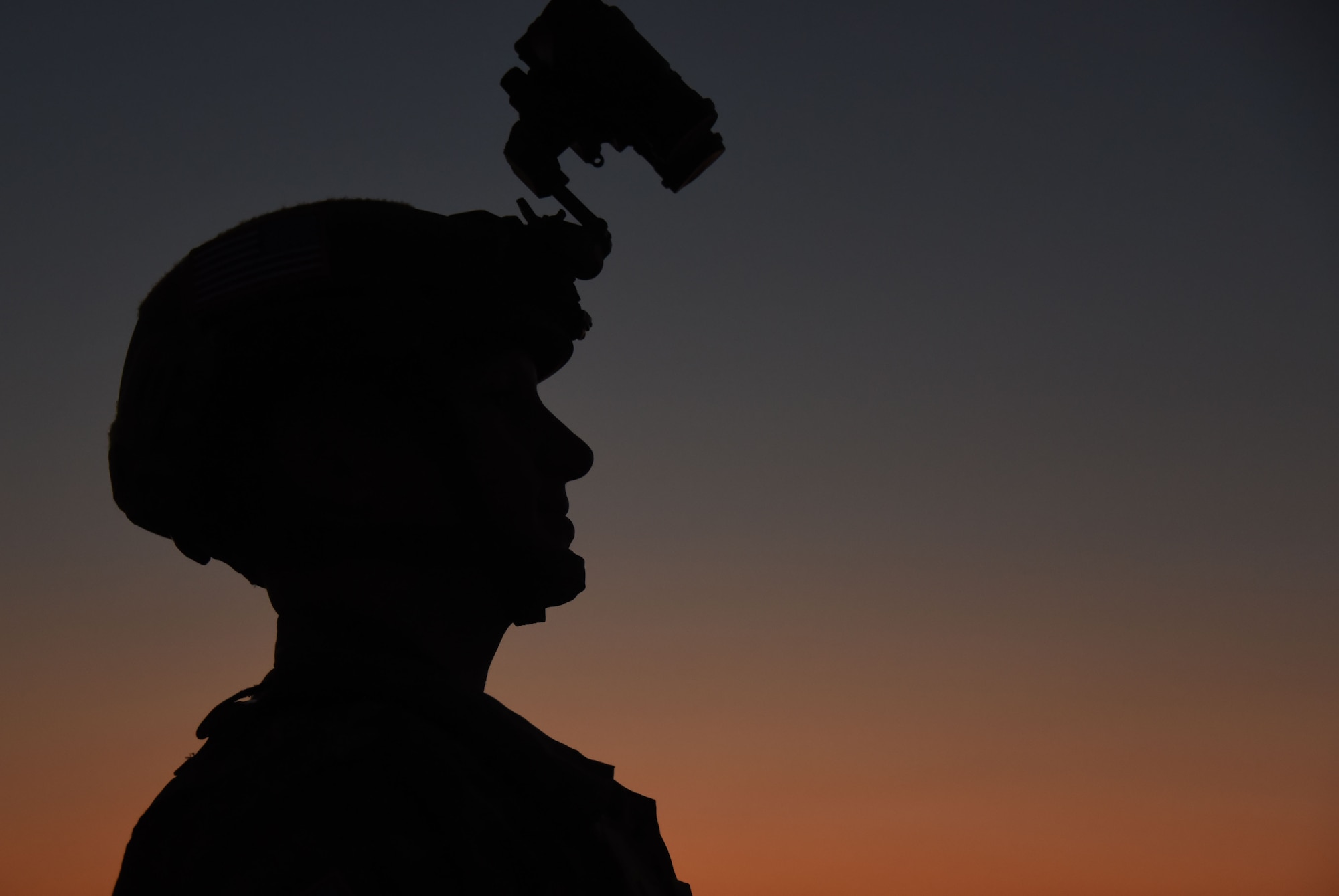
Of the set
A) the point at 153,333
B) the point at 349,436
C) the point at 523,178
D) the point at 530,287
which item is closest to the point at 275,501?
the point at 349,436

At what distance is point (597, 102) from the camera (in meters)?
4.20

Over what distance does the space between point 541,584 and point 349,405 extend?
0.90 meters

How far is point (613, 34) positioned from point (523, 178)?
25.2 inches

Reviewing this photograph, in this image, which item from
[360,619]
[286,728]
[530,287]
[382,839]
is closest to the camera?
[382,839]

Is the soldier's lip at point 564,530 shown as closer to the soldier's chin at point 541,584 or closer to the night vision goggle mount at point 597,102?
the soldier's chin at point 541,584

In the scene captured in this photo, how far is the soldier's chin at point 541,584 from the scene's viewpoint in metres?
4.16

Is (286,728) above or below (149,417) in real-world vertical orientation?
below

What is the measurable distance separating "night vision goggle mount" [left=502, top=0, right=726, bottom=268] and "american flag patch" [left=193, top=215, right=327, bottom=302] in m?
0.77

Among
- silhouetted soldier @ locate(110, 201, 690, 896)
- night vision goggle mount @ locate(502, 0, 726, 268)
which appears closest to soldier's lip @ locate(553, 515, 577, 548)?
silhouetted soldier @ locate(110, 201, 690, 896)

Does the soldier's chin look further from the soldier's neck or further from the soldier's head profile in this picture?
the soldier's neck

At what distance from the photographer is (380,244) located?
4098 mm

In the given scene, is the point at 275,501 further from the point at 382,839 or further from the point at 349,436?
the point at 382,839

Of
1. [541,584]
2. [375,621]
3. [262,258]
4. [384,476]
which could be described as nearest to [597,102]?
[262,258]

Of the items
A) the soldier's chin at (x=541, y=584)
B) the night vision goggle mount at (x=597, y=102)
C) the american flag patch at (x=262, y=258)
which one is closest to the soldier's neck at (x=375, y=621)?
the soldier's chin at (x=541, y=584)
